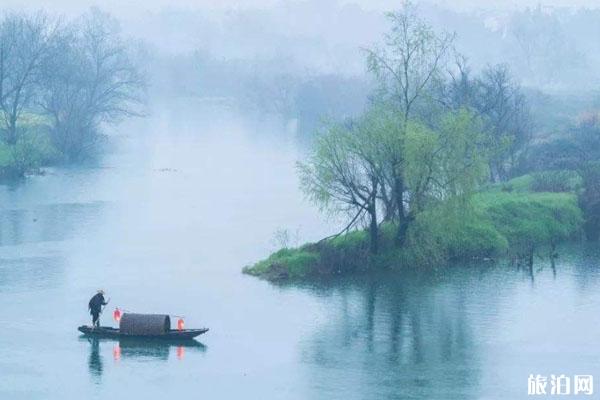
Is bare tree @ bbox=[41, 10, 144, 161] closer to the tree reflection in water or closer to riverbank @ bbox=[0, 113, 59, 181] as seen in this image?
riverbank @ bbox=[0, 113, 59, 181]

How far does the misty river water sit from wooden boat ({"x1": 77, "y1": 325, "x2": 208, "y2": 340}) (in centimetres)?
35

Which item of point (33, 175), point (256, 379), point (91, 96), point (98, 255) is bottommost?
point (256, 379)

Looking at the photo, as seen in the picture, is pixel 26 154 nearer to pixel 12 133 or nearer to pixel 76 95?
pixel 12 133

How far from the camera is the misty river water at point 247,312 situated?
34.0 meters

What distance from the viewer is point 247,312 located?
135 feet

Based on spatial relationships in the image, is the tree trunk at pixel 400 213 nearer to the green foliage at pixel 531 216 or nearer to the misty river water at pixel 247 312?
the misty river water at pixel 247 312

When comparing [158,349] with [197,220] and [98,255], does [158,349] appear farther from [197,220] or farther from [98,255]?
[197,220]

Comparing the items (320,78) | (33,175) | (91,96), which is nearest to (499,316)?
(33,175)

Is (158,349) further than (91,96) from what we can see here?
No

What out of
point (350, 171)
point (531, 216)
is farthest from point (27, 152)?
point (531, 216)

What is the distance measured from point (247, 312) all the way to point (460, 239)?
1254 centimetres

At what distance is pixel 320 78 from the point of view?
116m

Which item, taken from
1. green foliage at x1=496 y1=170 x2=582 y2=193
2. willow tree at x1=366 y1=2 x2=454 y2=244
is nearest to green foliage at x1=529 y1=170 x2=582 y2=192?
green foliage at x1=496 y1=170 x2=582 y2=193

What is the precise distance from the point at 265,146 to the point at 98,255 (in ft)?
134
